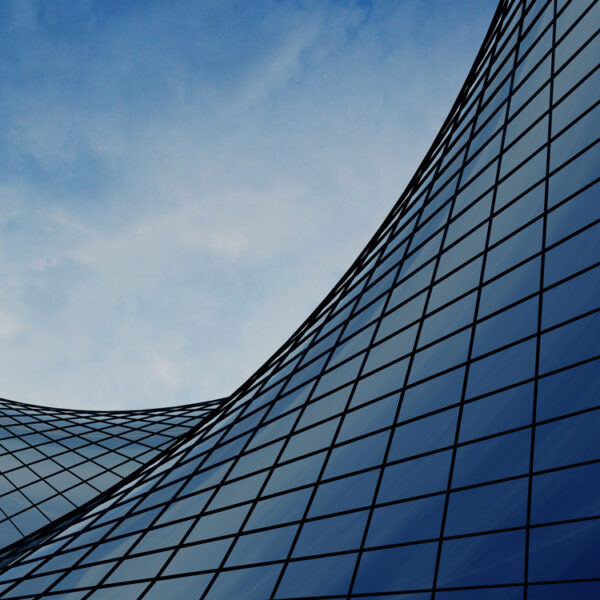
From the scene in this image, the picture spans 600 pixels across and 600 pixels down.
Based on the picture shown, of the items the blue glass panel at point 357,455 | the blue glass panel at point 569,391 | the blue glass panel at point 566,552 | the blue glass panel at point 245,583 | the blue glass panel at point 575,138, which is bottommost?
the blue glass panel at point 566,552

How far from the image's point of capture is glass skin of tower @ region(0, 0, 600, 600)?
51.9 ft

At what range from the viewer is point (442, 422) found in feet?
64.7

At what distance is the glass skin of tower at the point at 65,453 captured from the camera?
37500 millimetres

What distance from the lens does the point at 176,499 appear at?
26672mm

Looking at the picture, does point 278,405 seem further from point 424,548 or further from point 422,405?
point 424,548

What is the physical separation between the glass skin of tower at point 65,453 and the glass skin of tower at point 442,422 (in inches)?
211

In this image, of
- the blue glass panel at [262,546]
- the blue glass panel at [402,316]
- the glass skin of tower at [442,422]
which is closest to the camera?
the glass skin of tower at [442,422]

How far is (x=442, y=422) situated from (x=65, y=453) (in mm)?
30887

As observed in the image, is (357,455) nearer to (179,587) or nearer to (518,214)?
(179,587)

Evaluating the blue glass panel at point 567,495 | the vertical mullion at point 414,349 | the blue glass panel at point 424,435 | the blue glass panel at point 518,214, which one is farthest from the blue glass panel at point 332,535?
the blue glass panel at point 518,214

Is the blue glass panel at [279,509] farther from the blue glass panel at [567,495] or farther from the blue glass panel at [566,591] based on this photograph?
the blue glass panel at [566,591]

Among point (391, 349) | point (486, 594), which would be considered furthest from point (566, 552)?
point (391, 349)

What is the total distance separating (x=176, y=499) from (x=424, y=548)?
12.9m

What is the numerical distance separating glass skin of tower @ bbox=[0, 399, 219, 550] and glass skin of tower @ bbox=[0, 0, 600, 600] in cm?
537
